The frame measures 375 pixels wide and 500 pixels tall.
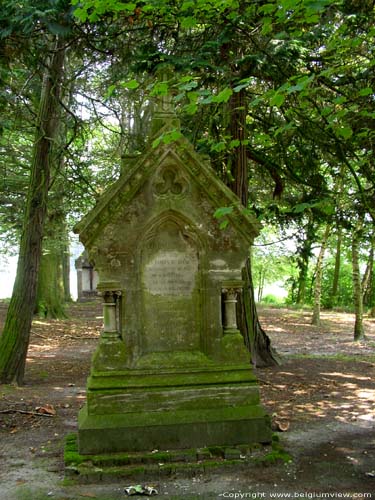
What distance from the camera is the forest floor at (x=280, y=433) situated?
190 inches

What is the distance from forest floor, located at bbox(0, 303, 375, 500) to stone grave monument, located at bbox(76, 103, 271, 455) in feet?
2.03

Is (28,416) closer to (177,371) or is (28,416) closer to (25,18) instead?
(177,371)

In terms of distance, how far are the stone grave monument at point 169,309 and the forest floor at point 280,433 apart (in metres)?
0.62

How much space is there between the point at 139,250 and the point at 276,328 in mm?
14783

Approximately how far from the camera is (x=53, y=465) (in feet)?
18.0

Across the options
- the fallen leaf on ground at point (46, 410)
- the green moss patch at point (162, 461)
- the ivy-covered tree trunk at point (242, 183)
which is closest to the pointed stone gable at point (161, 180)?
the green moss patch at point (162, 461)

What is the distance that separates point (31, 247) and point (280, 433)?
18.5 feet

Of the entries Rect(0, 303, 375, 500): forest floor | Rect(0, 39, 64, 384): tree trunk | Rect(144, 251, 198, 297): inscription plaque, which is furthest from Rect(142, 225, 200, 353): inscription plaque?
Rect(0, 39, 64, 384): tree trunk

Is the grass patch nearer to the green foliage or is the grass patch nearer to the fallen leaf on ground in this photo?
the fallen leaf on ground

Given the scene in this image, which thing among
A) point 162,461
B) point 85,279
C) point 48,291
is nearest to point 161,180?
point 162,461

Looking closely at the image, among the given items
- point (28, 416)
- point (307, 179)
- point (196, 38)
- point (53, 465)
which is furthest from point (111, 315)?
point (307, 179)

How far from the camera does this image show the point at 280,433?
6.49m

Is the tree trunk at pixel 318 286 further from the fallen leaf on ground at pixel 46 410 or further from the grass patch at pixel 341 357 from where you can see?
the fallen leaf on ground at pixel 46 410

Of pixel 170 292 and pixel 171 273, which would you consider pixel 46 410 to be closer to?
pixel 170 292
